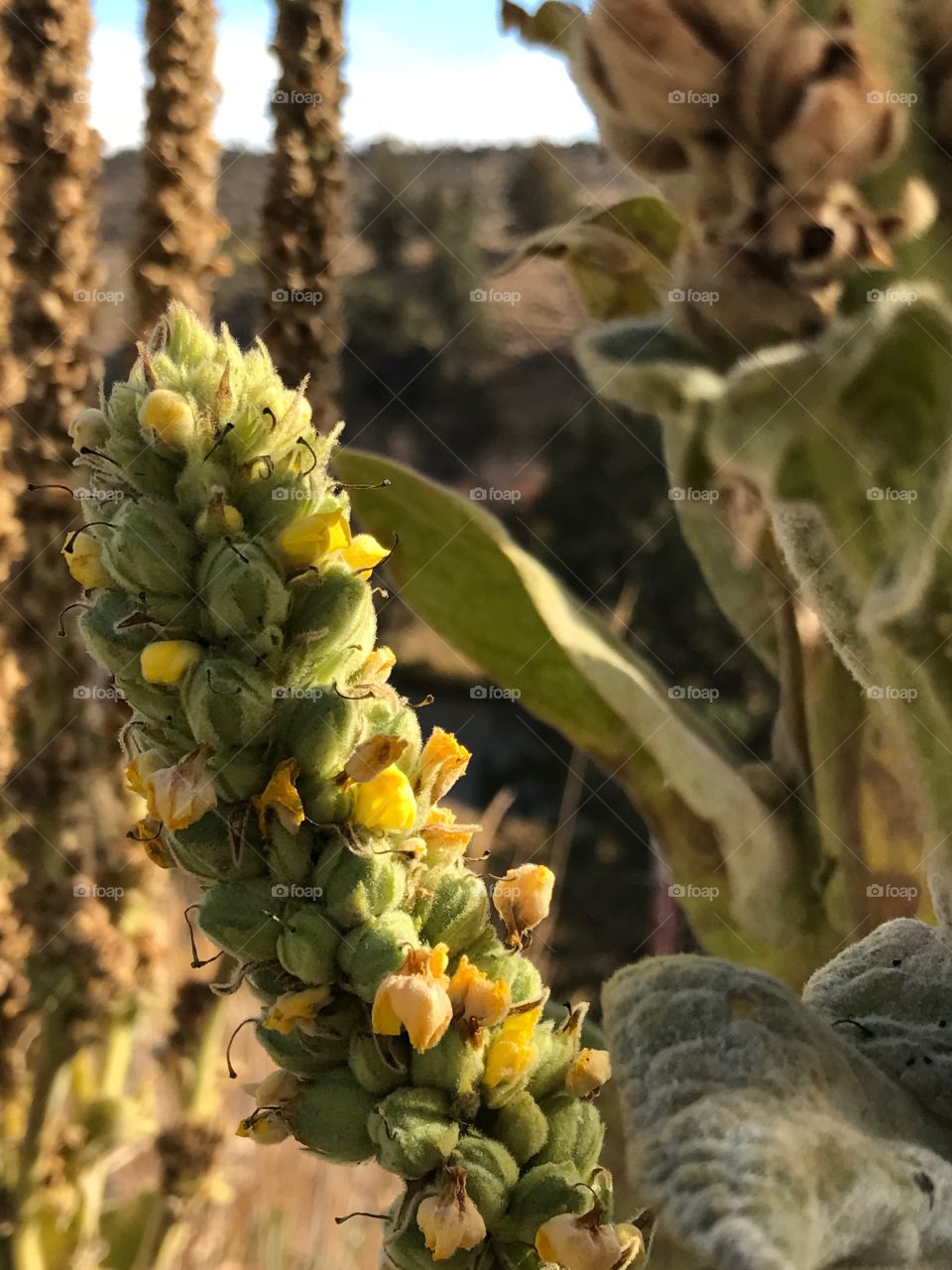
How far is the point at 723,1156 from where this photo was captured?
0.32 m

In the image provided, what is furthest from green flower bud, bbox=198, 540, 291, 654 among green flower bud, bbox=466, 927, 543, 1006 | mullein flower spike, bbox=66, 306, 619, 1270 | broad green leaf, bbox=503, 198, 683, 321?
broad green leaf, bbox=503, 198, 683, 321

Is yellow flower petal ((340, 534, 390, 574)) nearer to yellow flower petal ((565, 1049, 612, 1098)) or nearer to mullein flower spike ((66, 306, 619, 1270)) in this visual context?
mullein flower spike ((66, 306, 619, 1270))

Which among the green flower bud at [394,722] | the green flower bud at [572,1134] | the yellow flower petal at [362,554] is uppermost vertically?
the yellow flower petal at [362,554]

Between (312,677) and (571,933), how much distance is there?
12.1ft

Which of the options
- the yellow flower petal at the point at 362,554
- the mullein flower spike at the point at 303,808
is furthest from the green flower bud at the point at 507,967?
the yellow flower petal at the point at 362,554

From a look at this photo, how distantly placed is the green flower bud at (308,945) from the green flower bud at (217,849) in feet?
0.06

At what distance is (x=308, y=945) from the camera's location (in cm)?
31

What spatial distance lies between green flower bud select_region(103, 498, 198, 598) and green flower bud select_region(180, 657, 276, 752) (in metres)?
0.02

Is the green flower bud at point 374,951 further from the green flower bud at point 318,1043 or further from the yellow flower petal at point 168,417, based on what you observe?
the yellow flower petal at point 168,417

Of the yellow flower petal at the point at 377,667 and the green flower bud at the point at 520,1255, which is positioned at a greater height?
the yellow flower petal at the point at 377,667

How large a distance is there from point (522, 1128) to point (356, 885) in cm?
8

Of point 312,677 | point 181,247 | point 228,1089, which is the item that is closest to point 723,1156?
point 312,677

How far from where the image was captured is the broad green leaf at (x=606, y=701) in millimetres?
578

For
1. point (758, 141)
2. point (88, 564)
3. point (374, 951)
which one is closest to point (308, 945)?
point (374, 951)
